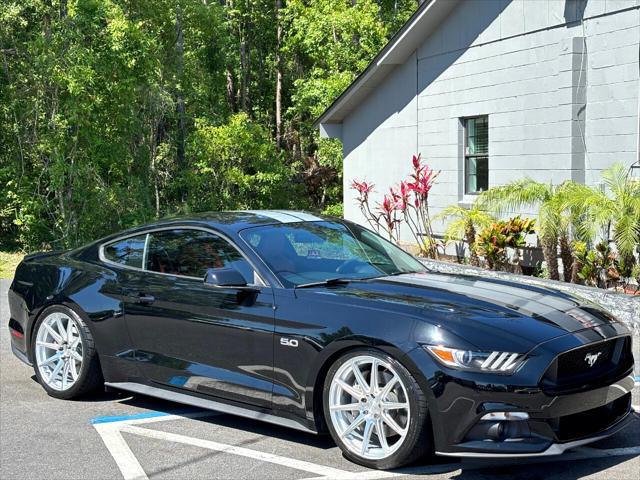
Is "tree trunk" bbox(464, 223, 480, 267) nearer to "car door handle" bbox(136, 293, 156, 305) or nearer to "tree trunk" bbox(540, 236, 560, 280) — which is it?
"tree trunk" bbox(540, 236, 560, 280)

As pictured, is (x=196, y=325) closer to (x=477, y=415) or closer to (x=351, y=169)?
(x=477, y=415)

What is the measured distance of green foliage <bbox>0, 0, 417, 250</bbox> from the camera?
1870 centimetres

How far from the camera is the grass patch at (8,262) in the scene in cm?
1582

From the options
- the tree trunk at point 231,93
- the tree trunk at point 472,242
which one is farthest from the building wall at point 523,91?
the tree trunk at point 231,93

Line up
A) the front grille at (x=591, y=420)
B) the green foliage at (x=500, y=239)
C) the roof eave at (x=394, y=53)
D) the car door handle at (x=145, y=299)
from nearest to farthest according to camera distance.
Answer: the front grille at (x=591, y=420) → the car door handle at (x=145, y=299) → the green foliage at (x=500, y=239) → the roof eave at (x=394, y=53)

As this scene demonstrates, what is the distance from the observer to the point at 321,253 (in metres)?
6.09

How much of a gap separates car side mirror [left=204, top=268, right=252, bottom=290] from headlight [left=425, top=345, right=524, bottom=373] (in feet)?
5.02

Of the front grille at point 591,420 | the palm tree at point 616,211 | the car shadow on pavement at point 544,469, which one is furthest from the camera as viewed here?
the palm tree at point 616,211

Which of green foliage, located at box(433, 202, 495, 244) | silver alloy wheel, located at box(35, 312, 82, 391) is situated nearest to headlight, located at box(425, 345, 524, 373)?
silver alloy wheel, located at box(35, 312, 82, 391)

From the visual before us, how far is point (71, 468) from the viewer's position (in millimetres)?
5184

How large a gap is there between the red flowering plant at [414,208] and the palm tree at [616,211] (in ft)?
13.0

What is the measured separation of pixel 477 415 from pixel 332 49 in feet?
72.8

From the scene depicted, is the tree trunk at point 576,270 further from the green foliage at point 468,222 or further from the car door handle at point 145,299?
the car door handle at point 145,299

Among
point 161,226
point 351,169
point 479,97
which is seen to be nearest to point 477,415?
point 161,226
